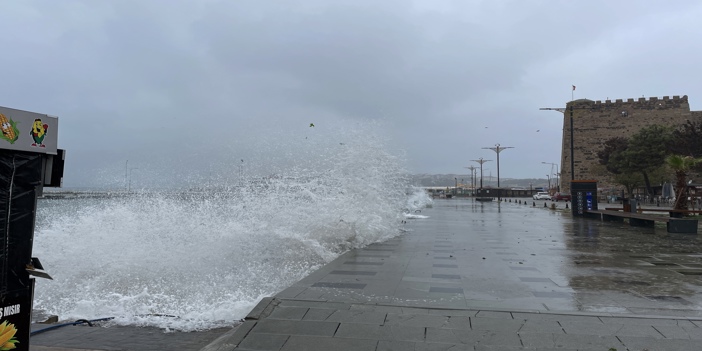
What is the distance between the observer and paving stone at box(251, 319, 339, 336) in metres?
4.19

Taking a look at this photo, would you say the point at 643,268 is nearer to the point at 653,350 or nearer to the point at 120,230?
the point at 653,350

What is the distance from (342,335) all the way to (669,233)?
13.3m

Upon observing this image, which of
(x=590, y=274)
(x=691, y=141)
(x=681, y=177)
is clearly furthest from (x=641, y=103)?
(x=590, y=274)

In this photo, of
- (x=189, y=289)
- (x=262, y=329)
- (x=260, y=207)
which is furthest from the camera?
(x=260, y=207)

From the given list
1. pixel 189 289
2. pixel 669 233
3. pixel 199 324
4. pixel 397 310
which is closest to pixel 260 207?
pixel 189 289

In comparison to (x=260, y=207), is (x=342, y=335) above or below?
below

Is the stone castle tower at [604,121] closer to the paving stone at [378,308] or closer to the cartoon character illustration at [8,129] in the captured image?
the paving stone at [378,308]

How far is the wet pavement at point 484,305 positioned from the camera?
3920 millimetres

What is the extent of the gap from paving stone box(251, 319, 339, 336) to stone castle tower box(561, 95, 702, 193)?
6536 centimetres

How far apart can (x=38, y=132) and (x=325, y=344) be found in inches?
106

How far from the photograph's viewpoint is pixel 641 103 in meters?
63.6

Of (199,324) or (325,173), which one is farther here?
(325,173)

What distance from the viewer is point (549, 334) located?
3994 millimetres

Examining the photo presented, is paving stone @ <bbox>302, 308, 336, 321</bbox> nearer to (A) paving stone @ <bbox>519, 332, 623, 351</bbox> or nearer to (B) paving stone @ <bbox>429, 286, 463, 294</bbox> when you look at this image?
(B) paving stone @ <bbox>429, 286, 463, 294</bbox>
